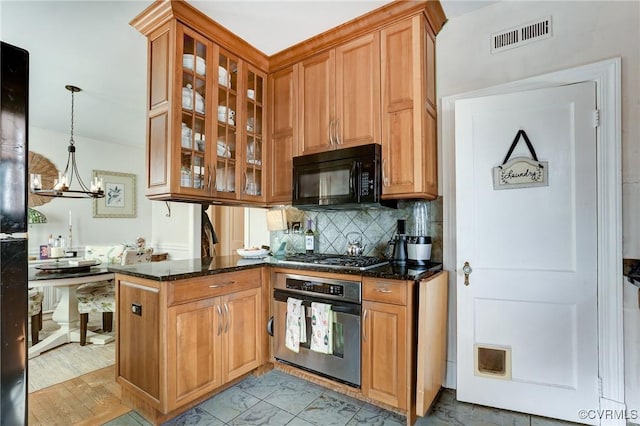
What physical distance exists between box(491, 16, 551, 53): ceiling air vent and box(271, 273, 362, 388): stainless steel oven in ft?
6.27

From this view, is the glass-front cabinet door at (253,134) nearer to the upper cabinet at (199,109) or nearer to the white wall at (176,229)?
the upper cabinet at (199,109)

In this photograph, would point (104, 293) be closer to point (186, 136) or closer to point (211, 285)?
point (211, 285)

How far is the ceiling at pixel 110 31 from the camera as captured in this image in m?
2.09

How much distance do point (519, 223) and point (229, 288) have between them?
6.37 ft

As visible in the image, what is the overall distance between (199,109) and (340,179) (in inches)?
46.1

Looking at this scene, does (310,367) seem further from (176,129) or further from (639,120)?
(639,120)

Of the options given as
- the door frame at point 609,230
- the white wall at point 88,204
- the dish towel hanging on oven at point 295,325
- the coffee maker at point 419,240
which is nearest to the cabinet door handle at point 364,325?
the dish towel hanging on oven at point 295,325

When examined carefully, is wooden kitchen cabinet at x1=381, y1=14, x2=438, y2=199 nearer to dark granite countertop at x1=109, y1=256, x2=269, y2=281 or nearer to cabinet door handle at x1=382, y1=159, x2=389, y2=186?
cabinet door handle at x1=382, y1=159, x2=389, y2=186

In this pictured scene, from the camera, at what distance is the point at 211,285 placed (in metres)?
1.99

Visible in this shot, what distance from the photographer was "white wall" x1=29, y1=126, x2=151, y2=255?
4312 millimetres

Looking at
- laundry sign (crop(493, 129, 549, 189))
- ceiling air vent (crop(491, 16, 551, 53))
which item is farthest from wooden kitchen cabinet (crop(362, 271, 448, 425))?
ceiling air vent (crop(491, 16, 551, 53))

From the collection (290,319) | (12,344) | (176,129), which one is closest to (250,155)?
(176,129)

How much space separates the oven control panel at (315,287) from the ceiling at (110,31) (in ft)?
6.27

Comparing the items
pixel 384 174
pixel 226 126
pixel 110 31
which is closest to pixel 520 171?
pixel 384 174
